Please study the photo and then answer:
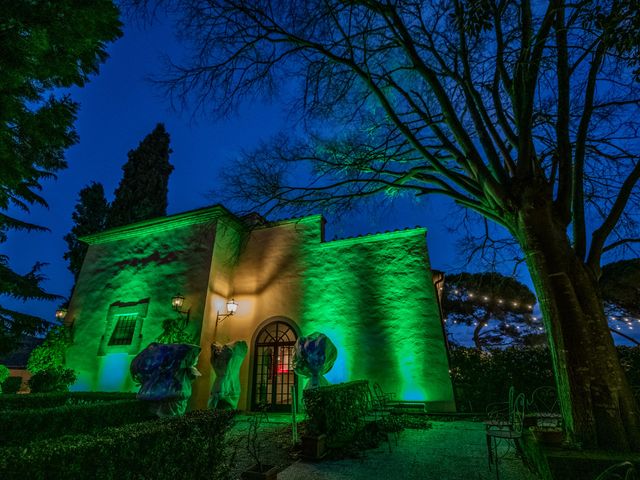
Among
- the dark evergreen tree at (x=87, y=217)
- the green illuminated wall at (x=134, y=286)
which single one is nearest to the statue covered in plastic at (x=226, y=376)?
the green illuminated wall at (x=134, y=286)

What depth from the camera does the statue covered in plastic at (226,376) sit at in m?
7.77

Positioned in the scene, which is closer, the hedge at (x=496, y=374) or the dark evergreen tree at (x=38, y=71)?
the dark evergreen tree at (x=38, y=71)

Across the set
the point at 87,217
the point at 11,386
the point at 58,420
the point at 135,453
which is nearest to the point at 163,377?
the point at 58,420

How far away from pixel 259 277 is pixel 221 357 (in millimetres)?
3106

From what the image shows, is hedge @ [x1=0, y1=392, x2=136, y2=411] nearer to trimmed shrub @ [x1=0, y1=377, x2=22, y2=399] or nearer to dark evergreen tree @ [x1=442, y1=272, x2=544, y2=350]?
trimmed shrub @ [x1=0, y1=377, x2=22, y2=399]

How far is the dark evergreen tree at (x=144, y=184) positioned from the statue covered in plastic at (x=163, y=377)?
12.4 metres

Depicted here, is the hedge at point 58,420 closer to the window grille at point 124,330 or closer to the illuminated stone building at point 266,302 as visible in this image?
the illuminated stone building at point 266,302

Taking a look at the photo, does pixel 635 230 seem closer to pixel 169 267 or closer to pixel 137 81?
pixel 137 81

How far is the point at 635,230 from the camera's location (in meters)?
6.04

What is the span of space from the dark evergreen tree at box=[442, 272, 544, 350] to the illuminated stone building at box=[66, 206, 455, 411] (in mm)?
8097

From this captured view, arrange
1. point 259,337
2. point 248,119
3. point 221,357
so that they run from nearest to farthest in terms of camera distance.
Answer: point 248,119 < point 221,357 < point 259,337

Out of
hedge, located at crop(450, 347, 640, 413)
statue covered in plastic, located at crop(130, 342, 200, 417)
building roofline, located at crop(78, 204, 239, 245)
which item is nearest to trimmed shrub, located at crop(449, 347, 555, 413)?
hedge, located at crop(450, 347, 640, 413)

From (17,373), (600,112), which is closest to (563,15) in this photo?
(600,112)

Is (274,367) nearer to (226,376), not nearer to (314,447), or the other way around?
(226,376)
